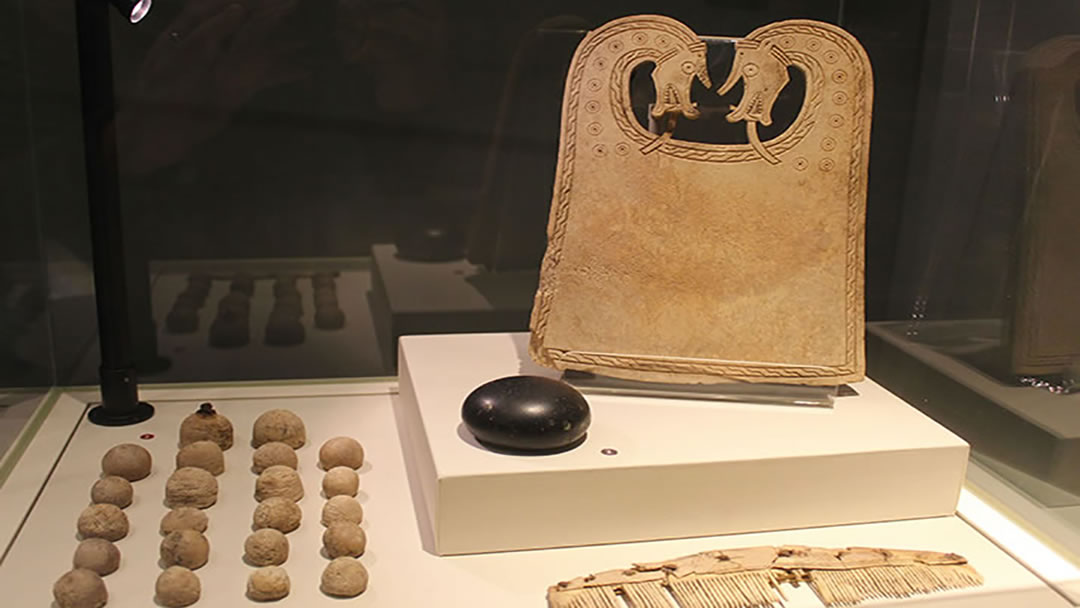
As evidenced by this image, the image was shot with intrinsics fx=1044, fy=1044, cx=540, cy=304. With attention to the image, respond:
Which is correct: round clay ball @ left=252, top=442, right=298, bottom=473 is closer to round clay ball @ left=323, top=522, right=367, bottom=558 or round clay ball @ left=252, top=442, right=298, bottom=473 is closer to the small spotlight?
round clay ball @ left=323, top=522, right=367, bottom=558

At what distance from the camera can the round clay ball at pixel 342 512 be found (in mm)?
1616

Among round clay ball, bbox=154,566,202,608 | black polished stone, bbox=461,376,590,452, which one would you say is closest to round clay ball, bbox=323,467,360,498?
black polished stone, bbox=461,376,590,452

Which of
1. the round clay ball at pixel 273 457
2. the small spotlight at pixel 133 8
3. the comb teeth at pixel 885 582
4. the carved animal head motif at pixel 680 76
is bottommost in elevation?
the comb teeth at pixel 885 582

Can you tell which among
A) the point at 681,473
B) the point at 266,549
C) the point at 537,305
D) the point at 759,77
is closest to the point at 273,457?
the point at 266,549

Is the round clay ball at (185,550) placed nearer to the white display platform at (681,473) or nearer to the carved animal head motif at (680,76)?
the white display platform at (681,473)

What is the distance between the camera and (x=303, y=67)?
2121 mm

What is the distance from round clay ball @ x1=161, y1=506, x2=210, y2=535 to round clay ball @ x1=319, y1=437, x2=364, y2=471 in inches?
10.1

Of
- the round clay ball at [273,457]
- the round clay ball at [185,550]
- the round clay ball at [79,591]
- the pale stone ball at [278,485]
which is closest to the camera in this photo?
the round clay ball at [79,591]

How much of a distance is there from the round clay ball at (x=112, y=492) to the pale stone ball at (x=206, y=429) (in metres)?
0.20

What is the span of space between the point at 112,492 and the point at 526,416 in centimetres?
67

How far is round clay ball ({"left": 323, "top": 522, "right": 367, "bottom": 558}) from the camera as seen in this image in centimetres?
153

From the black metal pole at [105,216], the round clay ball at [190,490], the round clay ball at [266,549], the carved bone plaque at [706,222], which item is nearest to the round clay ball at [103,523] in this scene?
the round clay ball at [190,490]

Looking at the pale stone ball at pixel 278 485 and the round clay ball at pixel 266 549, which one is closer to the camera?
the round clay ball at pixel 266 549

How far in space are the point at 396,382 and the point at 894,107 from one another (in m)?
1.25
